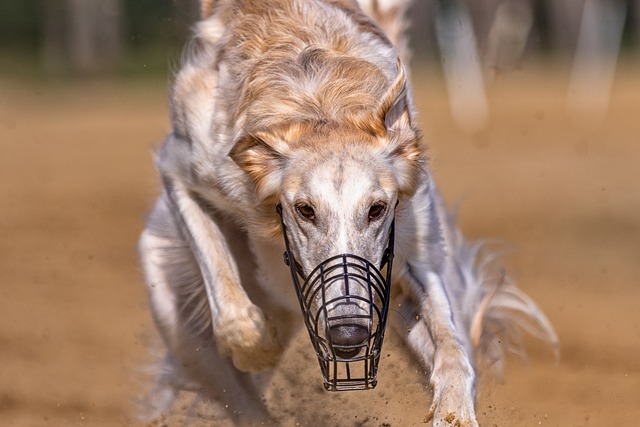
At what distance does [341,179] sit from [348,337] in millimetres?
490

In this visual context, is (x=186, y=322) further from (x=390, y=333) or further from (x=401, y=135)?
(x=401, y=135)

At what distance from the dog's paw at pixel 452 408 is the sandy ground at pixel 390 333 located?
0.43 meters

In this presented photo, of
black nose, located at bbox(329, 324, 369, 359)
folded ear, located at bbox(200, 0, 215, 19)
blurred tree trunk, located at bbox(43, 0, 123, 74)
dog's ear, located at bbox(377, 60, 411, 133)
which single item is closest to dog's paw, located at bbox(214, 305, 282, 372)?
black nose, located at bbox(329, 324, 369, 359)

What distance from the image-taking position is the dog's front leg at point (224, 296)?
12.3 feet

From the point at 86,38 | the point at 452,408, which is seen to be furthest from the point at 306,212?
the point at 86,38

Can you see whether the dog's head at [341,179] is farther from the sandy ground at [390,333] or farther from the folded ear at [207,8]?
the folded ear at [207,8]

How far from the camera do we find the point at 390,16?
468 cm

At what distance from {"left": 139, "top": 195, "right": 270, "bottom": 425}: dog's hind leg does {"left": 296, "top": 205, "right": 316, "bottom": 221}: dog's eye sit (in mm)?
1165

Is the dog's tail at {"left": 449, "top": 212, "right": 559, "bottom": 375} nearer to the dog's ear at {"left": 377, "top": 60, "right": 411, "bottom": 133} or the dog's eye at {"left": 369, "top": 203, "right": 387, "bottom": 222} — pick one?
the dog's ear at {"left": 377, "top": 60, "right": 411, "bottom": 133}

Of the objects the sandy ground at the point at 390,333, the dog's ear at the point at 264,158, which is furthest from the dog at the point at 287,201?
the sandy ground at the point at 390,333

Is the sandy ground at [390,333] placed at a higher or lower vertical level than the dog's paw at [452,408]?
lower

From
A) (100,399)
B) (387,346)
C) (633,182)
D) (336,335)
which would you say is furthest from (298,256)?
(633,182)

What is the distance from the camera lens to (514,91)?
18.8m

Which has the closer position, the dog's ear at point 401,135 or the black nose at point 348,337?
the black nose at point 348,337
